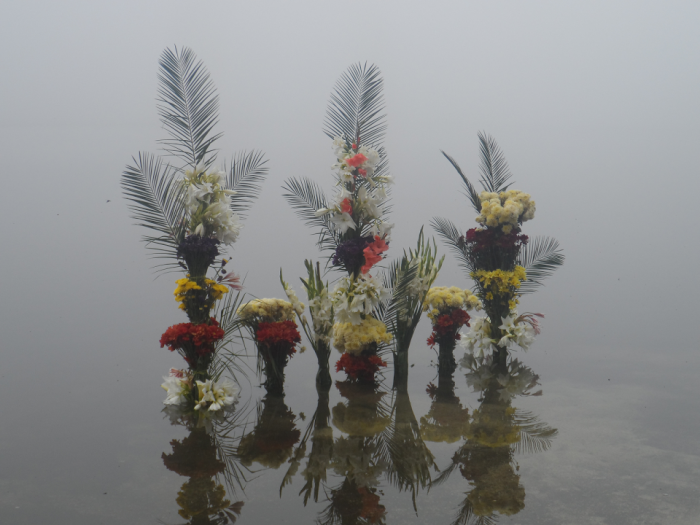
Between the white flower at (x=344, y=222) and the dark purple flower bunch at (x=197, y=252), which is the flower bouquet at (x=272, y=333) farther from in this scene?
the white flower at (x=344, y=222)

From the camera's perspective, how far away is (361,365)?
608 centimetres

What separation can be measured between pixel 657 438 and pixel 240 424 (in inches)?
139

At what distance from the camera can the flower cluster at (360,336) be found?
5.95 metres

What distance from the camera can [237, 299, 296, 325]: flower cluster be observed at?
5.93m

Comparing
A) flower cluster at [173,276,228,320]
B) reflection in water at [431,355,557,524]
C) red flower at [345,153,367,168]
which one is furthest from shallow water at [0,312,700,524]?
red flower at [345,153,367,168]

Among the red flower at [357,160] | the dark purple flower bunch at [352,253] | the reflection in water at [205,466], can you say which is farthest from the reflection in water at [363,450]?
the red flower at [357,160]

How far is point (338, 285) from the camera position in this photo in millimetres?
6012

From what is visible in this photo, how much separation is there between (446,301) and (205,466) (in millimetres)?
3363

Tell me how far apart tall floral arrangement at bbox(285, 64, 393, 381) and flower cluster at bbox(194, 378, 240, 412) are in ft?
4.05

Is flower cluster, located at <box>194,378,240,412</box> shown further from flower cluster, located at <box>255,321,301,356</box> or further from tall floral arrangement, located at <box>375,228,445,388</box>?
tall floral arrangement, located at <box>375,228,445,388</box>

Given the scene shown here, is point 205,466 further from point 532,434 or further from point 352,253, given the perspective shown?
point 532,434

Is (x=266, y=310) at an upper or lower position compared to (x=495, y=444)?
upper

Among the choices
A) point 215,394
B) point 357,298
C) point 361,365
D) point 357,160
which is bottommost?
point 215,394

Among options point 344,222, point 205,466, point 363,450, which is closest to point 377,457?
point 363,450
